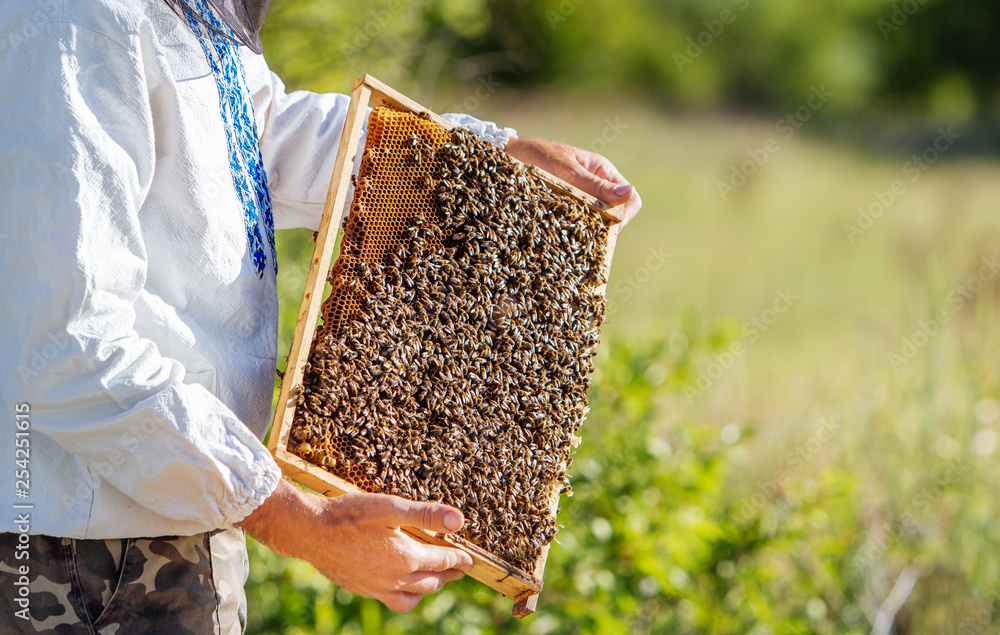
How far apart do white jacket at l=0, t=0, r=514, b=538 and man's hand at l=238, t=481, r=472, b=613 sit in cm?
9

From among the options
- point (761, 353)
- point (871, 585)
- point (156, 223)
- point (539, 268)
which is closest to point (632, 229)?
point (761, 353)

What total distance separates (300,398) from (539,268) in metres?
0.89

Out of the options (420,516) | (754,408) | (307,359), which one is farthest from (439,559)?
(754,408)

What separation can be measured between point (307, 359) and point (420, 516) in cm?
53

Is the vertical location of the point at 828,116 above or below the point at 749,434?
above

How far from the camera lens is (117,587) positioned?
1.76 m

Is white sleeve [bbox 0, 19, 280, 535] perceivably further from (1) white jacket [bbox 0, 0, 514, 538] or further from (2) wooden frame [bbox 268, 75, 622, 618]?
(2) wooden frame [bbox 268, 75, 622, 618]

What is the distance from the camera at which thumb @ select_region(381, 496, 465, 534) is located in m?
1.78

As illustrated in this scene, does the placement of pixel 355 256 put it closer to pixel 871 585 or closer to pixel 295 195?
pixel 295 195

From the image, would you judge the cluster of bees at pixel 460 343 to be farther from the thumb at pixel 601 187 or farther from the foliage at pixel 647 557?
the foliage at pixel 647 557

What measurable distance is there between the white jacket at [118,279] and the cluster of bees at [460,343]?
0.95 ft

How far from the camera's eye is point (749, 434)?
408 cm

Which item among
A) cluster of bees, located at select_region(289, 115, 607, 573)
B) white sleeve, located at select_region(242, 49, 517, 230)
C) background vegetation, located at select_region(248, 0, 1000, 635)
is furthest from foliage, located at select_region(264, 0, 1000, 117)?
cluster of bees, located at select_region(289, 115, 607, 573)

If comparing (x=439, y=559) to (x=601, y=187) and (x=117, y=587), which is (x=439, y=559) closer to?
(x=117, y=587)
